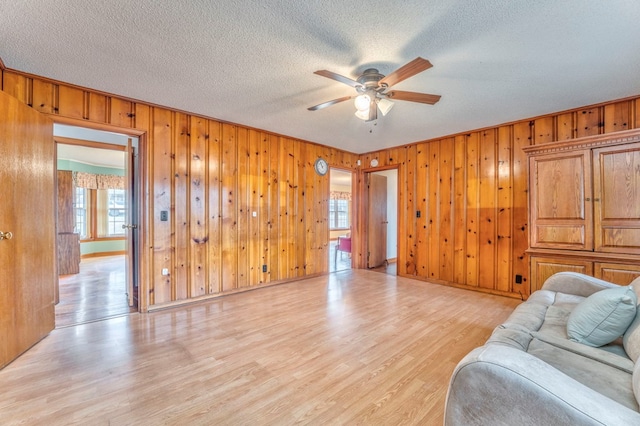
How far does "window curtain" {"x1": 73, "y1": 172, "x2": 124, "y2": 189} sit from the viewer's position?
6.78 m

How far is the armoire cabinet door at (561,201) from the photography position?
2.76m

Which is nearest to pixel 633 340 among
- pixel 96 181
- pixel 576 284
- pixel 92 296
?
pixel 576 284

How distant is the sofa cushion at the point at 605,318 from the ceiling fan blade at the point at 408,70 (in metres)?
1.71

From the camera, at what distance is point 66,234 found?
5137 millimetres

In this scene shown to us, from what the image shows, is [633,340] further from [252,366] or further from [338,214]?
[338,214]

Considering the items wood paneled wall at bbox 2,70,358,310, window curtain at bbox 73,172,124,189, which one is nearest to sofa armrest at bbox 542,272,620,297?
wood paneled wall at bbox 2,70,358,310

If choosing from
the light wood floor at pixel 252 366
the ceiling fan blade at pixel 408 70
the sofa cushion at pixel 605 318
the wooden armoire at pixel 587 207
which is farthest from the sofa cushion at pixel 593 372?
the wooden armoire at pixel 587 207

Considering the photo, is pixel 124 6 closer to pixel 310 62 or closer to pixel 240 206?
pixel 310 62

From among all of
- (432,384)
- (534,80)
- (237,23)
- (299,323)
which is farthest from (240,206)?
(534,80)

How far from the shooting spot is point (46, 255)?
254 cm

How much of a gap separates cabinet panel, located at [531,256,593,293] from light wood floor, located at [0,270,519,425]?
54 cm

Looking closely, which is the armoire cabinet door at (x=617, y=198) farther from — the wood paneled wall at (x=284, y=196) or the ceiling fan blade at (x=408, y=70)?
the ceiling fan blade at (x=408, y=70)

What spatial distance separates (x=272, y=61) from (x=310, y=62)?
0.32 m

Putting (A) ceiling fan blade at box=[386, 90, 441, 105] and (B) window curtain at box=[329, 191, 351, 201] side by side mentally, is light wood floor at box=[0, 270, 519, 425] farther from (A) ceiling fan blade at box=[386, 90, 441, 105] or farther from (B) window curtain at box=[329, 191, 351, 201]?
(B) window curtain at box=[329, 191, 351, 201]
